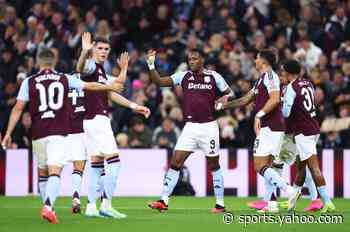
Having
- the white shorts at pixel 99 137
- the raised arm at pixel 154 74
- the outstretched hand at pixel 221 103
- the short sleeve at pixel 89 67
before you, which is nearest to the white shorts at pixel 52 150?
the white shorts at pixel 99 137

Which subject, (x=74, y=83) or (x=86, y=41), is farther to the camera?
(x=86, y=41)

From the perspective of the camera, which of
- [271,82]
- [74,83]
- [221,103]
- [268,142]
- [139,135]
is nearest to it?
[74,83]

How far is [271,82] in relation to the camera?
52.0 feet

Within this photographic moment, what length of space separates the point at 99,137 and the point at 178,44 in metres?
9.75

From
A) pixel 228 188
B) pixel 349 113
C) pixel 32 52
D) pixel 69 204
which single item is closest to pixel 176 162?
pixel 69 204

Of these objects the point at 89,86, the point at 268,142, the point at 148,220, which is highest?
the point at 89,86

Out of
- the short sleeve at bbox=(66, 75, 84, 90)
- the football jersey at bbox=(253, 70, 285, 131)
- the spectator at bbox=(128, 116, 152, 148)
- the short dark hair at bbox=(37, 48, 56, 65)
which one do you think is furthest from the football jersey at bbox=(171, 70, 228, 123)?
the spectator at bbox=(128, 116, 152, 148)

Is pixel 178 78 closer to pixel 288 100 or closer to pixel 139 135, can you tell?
pixel 288 100

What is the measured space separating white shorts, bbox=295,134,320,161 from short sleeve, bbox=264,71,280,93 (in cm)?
106

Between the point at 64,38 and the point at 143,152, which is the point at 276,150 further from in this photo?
the point at 64,38

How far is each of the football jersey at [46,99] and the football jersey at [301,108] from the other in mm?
3828

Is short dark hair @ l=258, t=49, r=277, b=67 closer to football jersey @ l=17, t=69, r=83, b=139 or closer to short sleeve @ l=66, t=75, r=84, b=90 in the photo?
short sleeve @ l=66, t=75, r=84, b=90

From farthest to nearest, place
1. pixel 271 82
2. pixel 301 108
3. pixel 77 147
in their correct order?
pixel 77 147, pixel 301 108, pixel 271 82

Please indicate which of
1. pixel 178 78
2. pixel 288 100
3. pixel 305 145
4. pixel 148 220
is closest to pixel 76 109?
pixel 178 78
